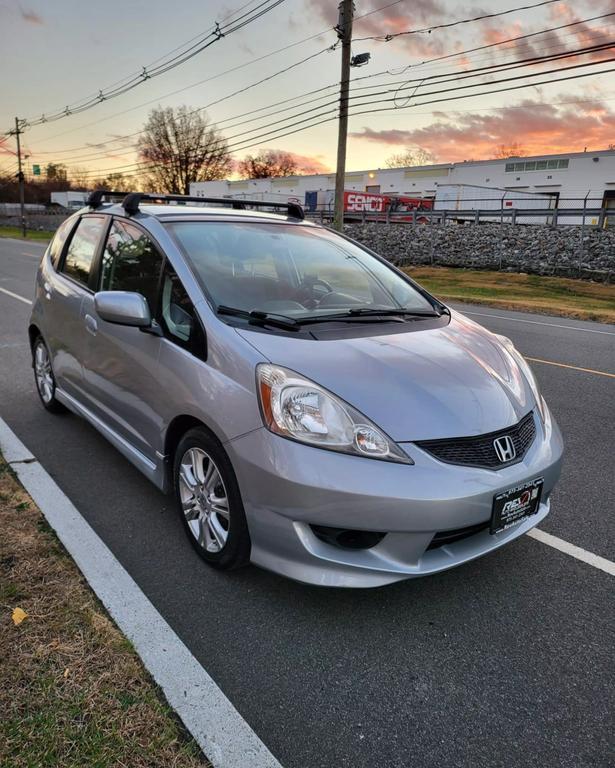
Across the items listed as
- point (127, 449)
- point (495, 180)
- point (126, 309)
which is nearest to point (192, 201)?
point (126, 309)

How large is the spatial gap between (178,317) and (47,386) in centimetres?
251

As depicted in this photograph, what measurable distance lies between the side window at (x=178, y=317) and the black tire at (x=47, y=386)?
6.76ft

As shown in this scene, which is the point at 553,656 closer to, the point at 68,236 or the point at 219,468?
the point at 219,468

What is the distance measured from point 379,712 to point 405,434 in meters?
1.02

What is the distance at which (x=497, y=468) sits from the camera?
243 centimetres

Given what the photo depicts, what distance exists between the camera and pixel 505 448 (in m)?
2.49

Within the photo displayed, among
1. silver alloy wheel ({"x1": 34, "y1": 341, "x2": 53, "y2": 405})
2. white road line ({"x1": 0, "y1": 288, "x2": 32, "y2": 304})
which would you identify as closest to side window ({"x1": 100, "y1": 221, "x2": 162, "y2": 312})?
silver alloy wheel ({"x1": 34, "y1": 341, "x2": 53, "y2": 405})

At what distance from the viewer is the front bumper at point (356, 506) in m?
2.23

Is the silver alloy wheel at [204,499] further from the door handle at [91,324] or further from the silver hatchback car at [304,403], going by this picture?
the door handle at [91,324]

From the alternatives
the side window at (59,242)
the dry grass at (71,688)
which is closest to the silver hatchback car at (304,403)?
the dry grass at (71,688)

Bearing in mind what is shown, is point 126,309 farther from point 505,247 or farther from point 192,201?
point 505,247

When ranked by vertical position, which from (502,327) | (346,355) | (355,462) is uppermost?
(346,355)

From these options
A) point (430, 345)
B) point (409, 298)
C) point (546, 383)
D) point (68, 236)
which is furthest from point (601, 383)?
point (68, 236)

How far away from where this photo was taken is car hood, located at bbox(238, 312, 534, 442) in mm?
2391
